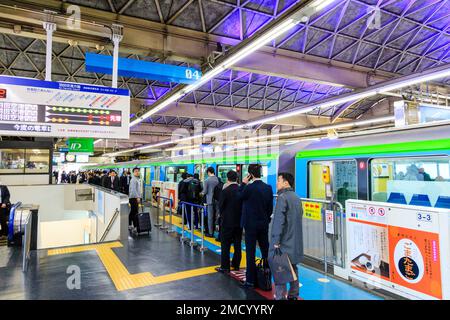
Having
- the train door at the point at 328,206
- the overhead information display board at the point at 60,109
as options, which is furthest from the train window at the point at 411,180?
the overhead information display board at the point at 60,109

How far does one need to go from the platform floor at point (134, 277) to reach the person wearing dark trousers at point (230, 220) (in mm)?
338

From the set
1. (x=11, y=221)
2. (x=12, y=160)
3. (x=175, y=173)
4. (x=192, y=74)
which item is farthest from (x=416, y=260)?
(x=12, y=160)

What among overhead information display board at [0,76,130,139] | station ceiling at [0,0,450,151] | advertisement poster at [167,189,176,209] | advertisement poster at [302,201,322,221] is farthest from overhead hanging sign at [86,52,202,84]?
advertisement poster at [167,189,176,209]

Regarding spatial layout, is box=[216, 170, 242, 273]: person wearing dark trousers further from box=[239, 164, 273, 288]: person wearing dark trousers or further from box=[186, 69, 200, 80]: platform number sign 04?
box=[186, 69, 200, 80]: platform number sign 04

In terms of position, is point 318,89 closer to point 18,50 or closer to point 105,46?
point 105,46

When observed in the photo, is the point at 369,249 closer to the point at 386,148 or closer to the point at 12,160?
the point at 386,148

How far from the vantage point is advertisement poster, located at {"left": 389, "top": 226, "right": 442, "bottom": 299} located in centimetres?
295

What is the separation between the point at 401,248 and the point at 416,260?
0.61ft

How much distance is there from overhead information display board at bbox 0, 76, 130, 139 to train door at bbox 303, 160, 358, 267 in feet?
11.1

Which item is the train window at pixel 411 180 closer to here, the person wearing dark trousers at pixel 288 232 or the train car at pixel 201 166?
the person wearing dark trousers at pixel 288 232

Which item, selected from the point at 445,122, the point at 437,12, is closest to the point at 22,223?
the point at 445,122

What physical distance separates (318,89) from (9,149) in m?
13.5

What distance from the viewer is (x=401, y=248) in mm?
3281

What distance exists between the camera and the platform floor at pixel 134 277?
154 inches
